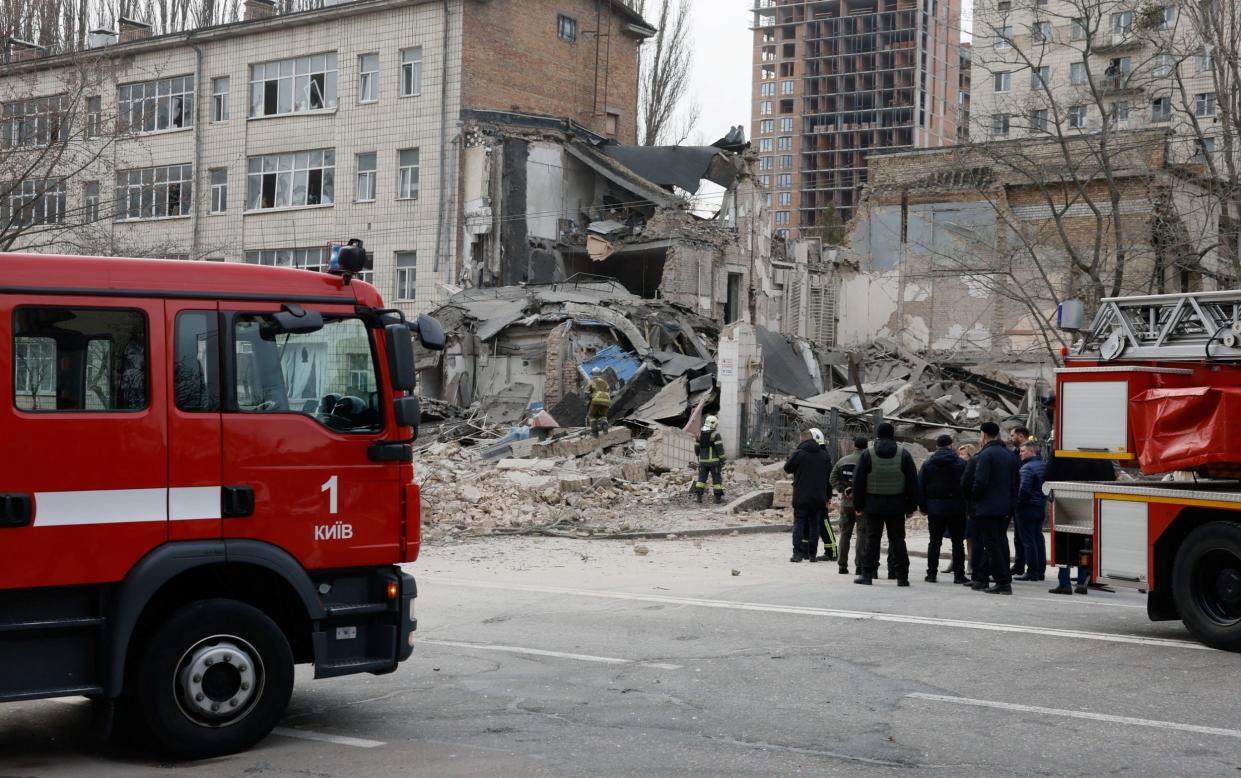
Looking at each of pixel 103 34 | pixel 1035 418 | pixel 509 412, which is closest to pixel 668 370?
pixel 509 412

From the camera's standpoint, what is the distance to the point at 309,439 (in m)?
7.36

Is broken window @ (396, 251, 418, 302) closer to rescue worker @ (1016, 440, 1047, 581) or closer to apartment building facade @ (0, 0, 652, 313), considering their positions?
apartment building facade @ (0, 0, 652, 313)

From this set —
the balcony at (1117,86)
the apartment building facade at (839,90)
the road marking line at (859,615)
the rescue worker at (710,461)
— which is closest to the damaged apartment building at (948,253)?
the balcony at (1117,86)

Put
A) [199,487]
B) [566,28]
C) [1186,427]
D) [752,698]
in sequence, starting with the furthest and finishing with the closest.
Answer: [566,28]
[1186,427]
[752,698]
[199,487]

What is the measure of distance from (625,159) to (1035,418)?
18.8 meters

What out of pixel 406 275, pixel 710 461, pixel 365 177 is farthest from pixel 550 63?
pixel 710 461

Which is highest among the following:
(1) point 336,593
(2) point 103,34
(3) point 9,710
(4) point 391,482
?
(2) point 103,34

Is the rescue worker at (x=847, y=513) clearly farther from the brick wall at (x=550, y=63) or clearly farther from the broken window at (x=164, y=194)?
the broken window at (x=164, y=194)

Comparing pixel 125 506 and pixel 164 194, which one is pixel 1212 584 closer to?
pixel 125 506

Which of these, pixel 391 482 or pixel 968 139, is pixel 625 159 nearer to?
pixel 968 139

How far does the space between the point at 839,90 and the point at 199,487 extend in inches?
5154

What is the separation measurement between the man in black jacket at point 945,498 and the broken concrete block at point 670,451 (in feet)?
35.2

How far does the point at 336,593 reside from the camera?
24.6 feet

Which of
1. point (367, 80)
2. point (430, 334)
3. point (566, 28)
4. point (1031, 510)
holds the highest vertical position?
point (566, 28)
